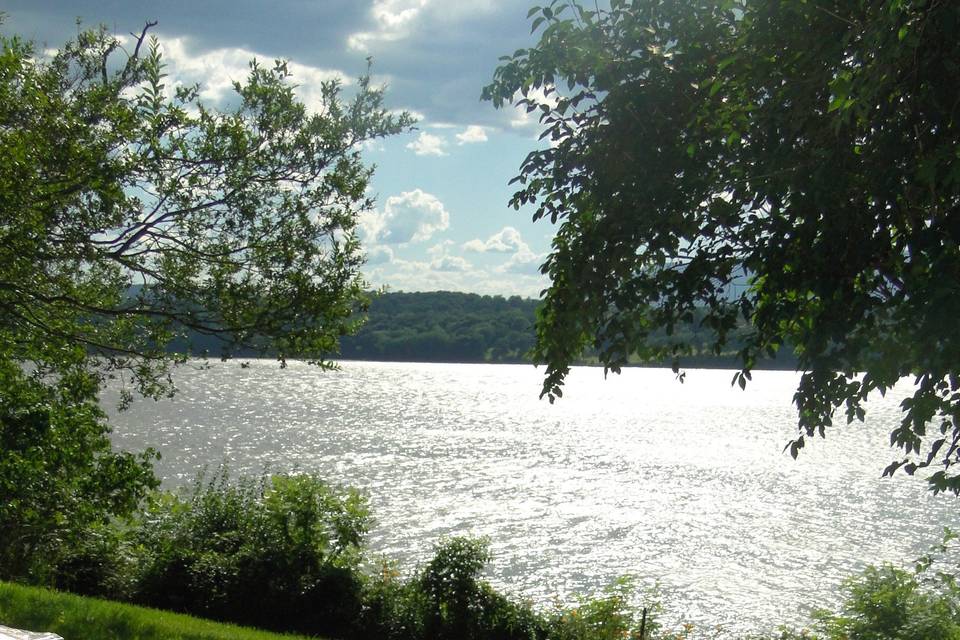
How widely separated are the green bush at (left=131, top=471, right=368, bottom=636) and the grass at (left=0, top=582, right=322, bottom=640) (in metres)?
3.21

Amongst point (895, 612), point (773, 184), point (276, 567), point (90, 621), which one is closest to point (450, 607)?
point (276, 567)

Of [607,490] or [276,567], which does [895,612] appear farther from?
[607,490]

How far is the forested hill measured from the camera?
489ft

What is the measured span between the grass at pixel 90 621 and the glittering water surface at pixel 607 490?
4192 millimetres

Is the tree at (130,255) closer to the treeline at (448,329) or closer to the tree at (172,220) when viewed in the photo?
the tree at (172,220)

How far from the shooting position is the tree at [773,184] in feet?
18.6

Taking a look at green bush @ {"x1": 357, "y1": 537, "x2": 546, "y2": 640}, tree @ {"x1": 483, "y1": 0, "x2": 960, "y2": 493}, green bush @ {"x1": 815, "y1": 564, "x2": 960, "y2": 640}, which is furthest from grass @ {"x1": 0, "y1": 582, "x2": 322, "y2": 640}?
green bush @ {"x1": 815, "y1": 564, "x2": 960, "y2": 640}

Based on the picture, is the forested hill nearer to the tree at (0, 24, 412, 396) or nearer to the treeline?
the treeline

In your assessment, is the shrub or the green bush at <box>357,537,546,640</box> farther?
the green bush at <box>357,537,546,640</box>

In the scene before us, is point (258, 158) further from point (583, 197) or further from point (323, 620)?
point (323, 620)

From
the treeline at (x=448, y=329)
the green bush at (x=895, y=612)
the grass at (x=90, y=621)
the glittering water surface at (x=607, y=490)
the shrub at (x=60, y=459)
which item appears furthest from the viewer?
the treeline at (x=448, y=329)

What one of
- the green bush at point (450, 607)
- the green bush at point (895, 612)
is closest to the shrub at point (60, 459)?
the green bush at point (450, 607)

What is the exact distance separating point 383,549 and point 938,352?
30.5m

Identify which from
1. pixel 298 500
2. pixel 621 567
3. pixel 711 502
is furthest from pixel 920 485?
pixel 298 500
